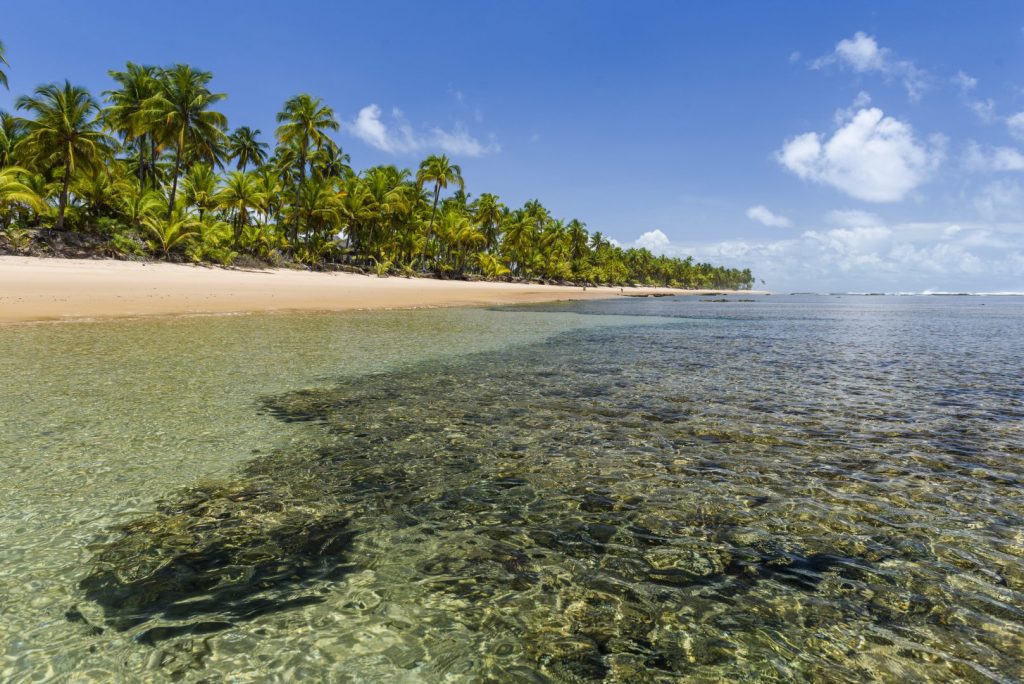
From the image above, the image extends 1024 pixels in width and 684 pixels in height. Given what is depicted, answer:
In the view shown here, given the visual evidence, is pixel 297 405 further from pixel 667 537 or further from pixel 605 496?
pixel 667 537

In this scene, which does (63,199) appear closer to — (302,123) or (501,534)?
(302,123)

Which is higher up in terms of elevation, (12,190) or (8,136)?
(8,136)

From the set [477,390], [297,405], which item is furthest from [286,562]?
[477,390]

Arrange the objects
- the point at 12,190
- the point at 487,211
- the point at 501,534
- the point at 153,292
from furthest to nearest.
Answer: the point at 487,211
the point at 12,190
the point at 153,292
the point at 501,534

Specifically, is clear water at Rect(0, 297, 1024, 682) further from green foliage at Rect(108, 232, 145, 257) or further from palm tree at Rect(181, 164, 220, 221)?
palm tree at Rect(181, 164, 220, 221)

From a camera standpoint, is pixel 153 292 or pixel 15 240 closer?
pixel 153 292

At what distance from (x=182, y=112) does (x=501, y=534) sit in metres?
55.2

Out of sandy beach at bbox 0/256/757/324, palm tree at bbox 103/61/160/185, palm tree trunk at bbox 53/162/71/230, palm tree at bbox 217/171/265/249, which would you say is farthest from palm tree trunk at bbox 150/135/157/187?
sandy beach at bbox 0/256/757/324

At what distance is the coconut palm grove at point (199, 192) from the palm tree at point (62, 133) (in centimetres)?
8

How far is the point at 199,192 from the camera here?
50594 mm

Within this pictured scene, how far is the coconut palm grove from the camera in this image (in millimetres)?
37875

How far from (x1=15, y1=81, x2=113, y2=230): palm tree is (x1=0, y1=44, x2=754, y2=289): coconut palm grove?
0.08m

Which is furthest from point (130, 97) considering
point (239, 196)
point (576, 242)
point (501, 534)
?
point (576, 242)

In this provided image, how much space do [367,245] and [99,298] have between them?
155ft
